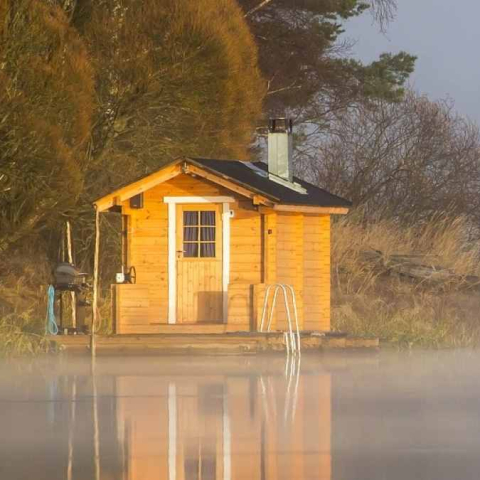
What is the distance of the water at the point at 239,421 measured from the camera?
417 inches

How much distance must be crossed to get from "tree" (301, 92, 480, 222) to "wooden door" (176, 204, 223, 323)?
18.2m

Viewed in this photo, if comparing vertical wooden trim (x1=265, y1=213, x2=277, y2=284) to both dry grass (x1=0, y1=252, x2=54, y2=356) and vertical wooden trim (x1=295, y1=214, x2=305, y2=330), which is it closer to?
vertical wooden trim (x1=295, y1=214, x2=305, y2=330)

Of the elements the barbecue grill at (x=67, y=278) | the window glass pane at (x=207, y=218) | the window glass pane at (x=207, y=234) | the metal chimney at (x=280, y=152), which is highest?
the metal chimney at (x=280, y=152)

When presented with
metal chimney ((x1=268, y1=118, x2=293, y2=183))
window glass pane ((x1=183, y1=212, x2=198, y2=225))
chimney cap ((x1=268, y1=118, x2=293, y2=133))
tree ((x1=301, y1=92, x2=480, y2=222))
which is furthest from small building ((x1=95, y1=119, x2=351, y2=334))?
tree ((x1=301, y1=92, x2=480, y2=222))

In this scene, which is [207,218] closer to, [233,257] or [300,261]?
[233,257]

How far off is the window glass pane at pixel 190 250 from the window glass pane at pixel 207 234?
0.20 metres

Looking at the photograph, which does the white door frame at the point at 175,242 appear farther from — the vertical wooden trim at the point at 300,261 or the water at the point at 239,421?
the water at the point at 239,421

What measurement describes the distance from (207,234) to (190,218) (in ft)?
1.37

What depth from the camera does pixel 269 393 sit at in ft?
52.9

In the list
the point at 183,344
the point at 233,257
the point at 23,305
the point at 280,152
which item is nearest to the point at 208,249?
the point at 233,257

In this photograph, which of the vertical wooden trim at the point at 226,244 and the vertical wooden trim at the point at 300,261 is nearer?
the vertical wooden trim at the point at 226,244

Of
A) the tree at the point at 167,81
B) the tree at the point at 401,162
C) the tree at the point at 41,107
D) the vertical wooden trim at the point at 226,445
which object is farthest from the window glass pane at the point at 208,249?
the tree at the point at 401,162

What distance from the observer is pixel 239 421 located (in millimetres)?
13422

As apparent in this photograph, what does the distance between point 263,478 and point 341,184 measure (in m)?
33.2
